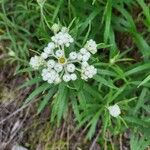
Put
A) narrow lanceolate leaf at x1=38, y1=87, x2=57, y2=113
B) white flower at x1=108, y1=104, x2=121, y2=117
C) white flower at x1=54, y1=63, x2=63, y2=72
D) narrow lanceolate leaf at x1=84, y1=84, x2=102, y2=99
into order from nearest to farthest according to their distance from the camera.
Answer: white flower at x1=54, y1=63, x2=63, y2=72
white flower at x1=108, y1=104, x2=121, y2=117
narrow lanceolate leaf at x1=38, y1=87, x2=57, y2=113
narrow lanceolate leaf at x1=84, y1=84, x2=102, y2=99

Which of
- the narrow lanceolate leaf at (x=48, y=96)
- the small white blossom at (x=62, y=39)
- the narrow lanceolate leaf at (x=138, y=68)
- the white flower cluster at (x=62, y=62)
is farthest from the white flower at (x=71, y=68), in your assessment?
the narrow lanceolate leaf at (x=138, y=68)

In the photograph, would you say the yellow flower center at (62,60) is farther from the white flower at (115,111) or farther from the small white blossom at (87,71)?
the white flower at (115,111)

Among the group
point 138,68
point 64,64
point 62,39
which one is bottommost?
point 64,64

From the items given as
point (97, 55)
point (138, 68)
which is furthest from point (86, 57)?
point (97, 55)

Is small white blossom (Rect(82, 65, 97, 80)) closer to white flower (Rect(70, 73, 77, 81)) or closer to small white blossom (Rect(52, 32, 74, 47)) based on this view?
white flower (Rect(70, 73, 77, 81))

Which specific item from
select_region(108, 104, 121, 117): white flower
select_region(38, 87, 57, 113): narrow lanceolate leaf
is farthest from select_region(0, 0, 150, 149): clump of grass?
select_region(108, 104, 121, 117): white flower

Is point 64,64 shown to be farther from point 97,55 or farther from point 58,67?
point 97,55
